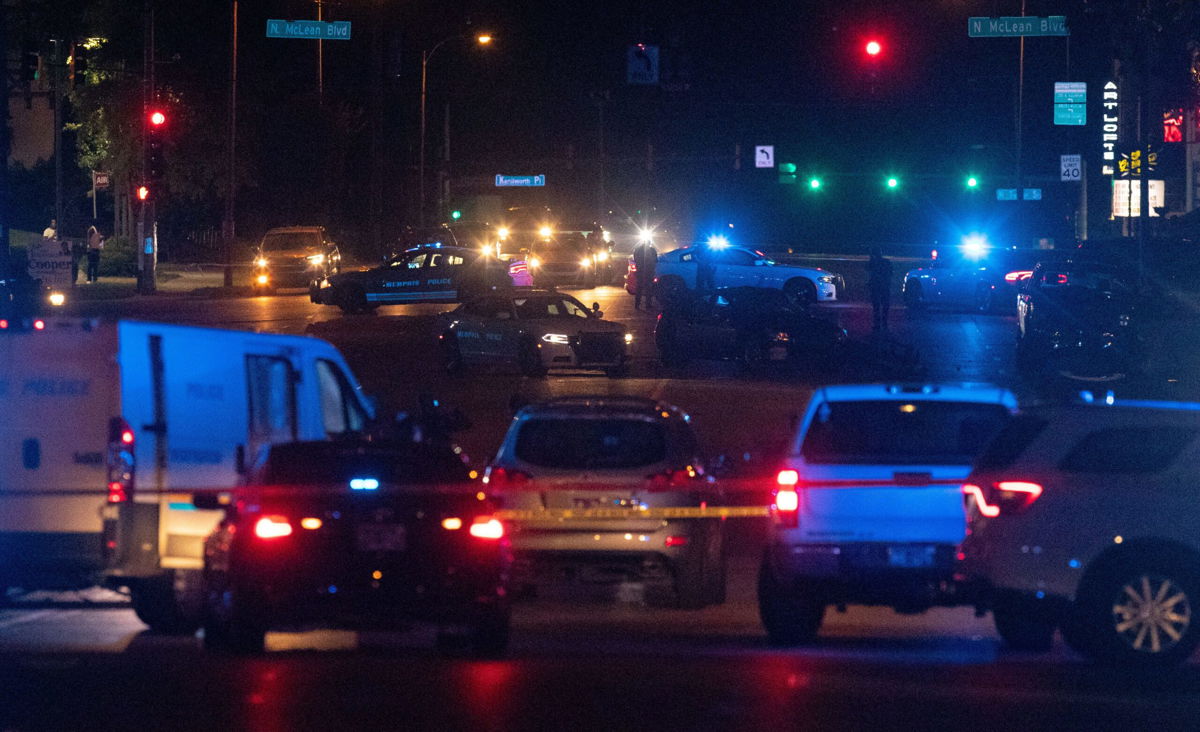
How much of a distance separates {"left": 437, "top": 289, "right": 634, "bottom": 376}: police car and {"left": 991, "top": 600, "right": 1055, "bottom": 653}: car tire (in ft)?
55.2

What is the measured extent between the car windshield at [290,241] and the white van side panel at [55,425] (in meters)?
40.0

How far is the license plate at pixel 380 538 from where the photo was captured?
1004cm

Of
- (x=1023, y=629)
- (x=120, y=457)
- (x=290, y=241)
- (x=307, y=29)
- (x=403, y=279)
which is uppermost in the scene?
(x=307, y=29)

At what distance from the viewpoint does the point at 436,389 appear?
2678 centimetres

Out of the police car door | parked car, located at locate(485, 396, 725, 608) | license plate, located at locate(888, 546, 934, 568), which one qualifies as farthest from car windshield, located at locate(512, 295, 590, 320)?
license plate, located at locate(888, 546, 934, 568)

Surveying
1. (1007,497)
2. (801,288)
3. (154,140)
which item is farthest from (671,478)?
(154,140)

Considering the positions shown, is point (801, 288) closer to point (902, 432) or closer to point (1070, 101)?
point (902, 432)

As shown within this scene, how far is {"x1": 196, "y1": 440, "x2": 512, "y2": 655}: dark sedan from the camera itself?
9945 mm

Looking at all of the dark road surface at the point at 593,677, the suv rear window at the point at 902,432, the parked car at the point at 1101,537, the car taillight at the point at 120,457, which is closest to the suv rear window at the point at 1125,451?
the parked car at the point at 1101,537

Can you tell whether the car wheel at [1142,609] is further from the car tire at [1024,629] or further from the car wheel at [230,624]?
the car wheel at [230,624]

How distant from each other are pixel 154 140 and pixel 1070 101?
148ft

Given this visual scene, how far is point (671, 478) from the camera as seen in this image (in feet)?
39.7

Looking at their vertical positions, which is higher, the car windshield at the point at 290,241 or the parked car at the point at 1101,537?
the car windshield at the point at 290,241

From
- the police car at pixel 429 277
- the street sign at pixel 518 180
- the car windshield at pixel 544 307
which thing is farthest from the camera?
the street sign at pixel 518 180
